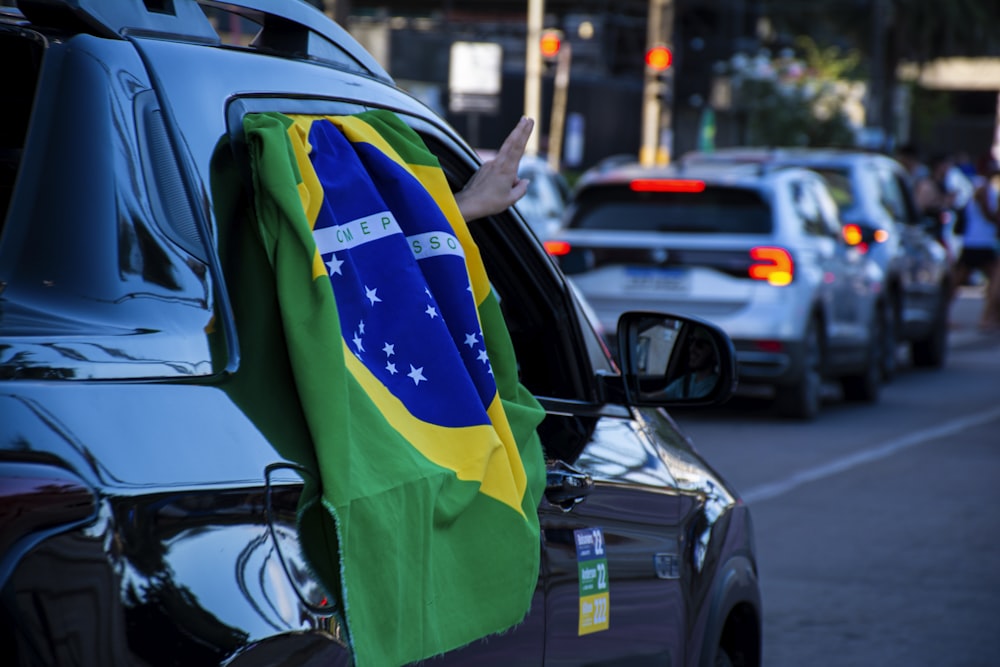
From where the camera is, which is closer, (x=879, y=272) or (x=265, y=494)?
(x=265, y=494)

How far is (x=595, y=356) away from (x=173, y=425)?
1532 millimetres

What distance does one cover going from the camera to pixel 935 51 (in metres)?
58.8

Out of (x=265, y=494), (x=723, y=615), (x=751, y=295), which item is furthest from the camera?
(x=751, y=295)

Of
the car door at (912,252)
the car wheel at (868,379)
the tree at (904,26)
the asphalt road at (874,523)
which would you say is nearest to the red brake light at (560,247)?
the asphalt road at (874,523)

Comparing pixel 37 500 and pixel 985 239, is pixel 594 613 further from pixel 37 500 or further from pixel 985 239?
pixel 985 239

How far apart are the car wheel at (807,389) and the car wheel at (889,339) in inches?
81.7

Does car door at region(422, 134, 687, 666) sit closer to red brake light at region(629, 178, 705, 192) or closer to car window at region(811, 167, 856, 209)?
red brake light at region(629, 178, 705, 192)

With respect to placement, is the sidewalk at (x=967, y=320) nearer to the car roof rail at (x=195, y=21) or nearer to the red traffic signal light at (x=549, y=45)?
the red traffic signal light at (x=549, y=45)

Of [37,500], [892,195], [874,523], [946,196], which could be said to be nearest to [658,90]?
[946,196]

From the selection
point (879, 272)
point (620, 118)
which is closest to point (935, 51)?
point (620, 118)

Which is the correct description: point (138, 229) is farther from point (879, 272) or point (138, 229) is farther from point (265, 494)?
point (879, 272)

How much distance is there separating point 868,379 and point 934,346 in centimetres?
356

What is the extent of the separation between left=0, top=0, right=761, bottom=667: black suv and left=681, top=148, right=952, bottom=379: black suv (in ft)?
40.0

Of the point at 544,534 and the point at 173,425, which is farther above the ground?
the point at 173,425
